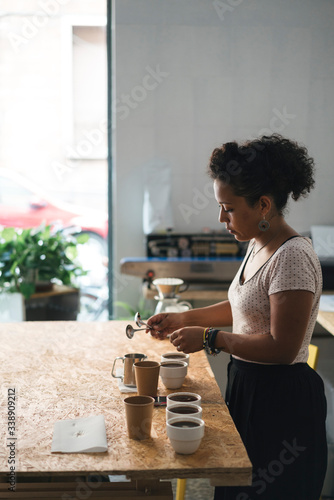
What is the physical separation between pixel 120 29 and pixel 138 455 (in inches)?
137

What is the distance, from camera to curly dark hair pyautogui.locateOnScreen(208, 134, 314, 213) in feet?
5.27

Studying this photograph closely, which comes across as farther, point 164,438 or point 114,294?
point 114,294

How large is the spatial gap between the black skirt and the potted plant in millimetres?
2554

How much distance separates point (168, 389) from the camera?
168 cm

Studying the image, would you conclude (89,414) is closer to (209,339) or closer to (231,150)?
(209,339)

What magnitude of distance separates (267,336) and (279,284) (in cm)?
14

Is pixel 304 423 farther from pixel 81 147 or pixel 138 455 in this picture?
pixel 81 147

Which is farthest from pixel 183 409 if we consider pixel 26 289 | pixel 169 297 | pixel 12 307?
pixel 12 307

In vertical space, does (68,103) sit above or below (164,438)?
above

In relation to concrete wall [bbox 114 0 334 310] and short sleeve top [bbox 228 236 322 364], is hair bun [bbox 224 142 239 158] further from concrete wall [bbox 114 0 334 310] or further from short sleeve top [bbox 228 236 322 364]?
concrete wall [bbox 114 0 334 310]

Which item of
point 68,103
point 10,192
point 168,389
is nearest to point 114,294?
point 10,192

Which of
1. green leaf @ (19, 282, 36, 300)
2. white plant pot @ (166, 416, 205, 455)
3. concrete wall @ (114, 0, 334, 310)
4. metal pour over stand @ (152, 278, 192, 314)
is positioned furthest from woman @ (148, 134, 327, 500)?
concrete wall @ (114, 0, 334, 310)

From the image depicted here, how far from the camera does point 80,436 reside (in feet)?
4.41

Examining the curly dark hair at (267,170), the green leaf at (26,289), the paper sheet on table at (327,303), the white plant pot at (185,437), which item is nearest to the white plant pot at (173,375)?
the white plant pot at (185,437)
